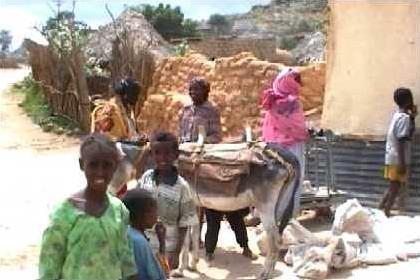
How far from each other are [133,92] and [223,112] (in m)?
5.64

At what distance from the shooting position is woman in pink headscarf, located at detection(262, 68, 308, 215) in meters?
7.24

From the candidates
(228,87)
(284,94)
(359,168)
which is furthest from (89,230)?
(228,87)

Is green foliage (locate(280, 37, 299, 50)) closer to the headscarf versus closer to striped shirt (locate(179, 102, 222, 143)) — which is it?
the headscarf

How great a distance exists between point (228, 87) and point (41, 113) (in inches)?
318

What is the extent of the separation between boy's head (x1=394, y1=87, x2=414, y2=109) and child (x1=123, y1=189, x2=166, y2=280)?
4.81 metres

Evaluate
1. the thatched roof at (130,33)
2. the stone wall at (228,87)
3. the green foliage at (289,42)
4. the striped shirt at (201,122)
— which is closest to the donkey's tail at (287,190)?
the striped shirt at (201,122)

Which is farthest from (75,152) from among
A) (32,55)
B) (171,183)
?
(171,183)

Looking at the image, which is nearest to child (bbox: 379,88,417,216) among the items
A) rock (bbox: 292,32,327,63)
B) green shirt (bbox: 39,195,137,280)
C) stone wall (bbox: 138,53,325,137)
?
stone wall (bbox: 138,53,325,137)

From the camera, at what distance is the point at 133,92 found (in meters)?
6.35

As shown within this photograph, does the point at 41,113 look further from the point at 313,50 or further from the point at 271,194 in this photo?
the point at 271,194

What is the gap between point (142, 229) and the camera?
12.0 feet

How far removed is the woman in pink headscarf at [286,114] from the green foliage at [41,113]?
10.4 m

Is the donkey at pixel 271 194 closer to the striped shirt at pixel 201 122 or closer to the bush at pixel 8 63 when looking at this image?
the striped shirt at pixel 201 122

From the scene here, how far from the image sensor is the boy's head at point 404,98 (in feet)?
26.3
